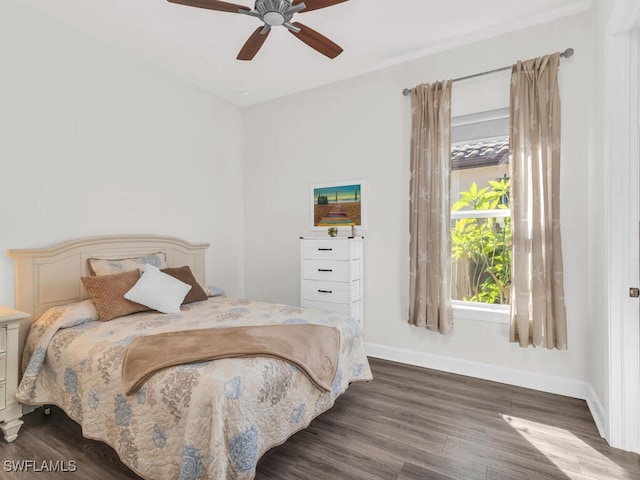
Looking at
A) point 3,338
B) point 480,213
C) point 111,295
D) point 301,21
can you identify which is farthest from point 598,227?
point 3,338

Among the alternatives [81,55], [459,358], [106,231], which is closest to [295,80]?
[81,55]

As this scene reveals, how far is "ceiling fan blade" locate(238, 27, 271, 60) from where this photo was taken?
2.18m

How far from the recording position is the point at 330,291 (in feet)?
10.8

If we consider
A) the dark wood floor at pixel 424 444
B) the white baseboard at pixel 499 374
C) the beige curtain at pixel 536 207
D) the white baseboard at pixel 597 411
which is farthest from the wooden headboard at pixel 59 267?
the white baseboard at pixel 597 411

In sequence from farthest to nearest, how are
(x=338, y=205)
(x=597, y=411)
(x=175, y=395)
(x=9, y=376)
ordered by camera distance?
(x=338, y=205)
(x=597, y=411)
(x=9, y=376)
(x=175, y=395)

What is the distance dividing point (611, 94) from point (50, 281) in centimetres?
384

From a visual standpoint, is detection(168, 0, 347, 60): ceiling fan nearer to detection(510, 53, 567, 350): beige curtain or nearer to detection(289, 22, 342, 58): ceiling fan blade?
detection(289, 22, 342, 58): ceiling fan blade

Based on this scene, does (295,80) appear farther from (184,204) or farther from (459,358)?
(459,358)

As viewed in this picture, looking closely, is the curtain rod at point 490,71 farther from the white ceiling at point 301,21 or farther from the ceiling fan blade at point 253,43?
the ceiling fan blade at point 253,43

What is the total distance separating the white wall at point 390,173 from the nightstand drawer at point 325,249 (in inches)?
13.6

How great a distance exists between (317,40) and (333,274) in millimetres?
1948

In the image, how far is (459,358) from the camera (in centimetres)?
300

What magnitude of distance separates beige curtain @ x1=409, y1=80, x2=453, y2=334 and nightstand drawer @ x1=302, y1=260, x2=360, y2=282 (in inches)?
21.4

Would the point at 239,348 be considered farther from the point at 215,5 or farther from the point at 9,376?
the point at 215,5
